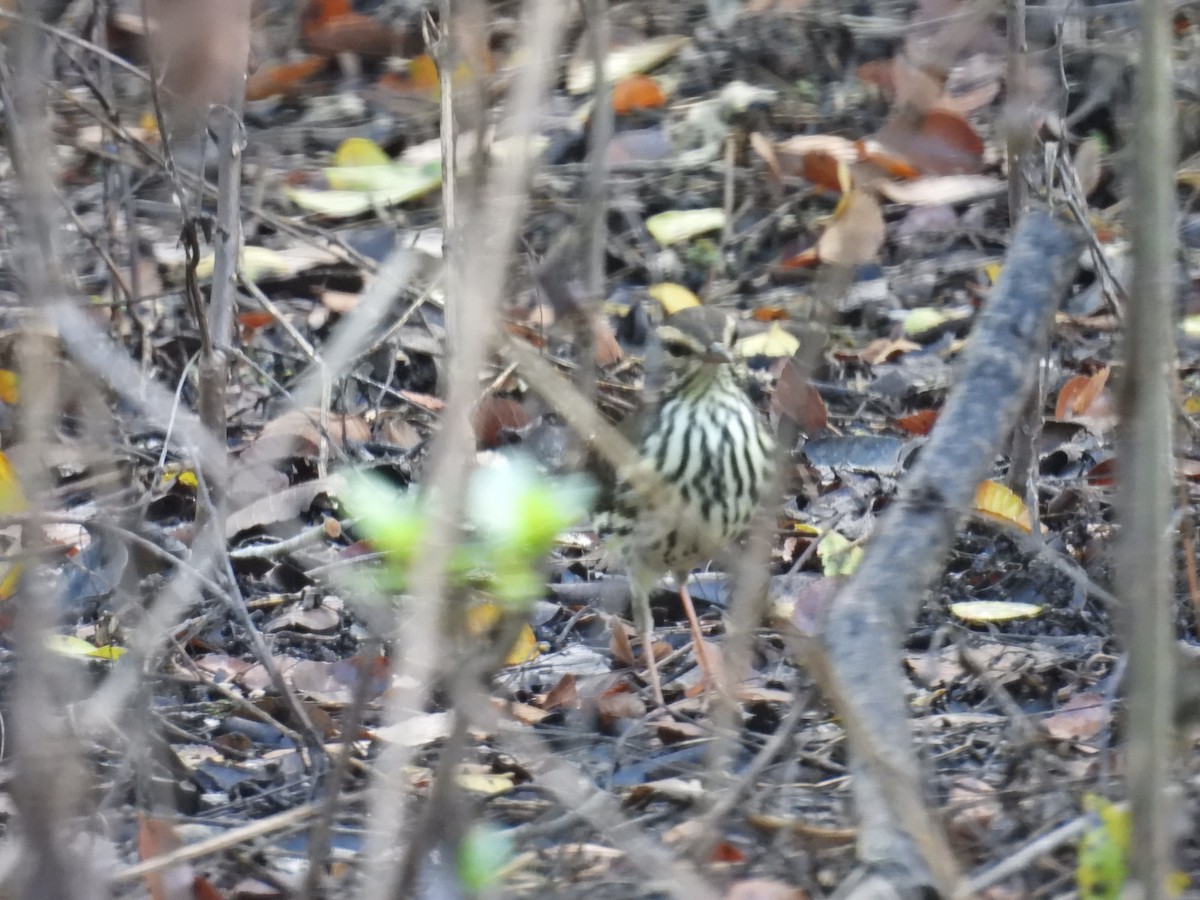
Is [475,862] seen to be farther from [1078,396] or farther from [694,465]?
[1078,396]

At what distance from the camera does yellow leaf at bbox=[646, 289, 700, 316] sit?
644cm

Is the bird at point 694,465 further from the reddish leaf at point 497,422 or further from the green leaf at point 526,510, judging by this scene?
the green leaf at point 526,510

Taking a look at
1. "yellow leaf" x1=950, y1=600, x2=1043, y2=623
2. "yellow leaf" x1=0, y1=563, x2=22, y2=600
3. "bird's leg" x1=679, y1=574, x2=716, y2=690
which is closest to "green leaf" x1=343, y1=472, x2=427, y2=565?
"bird's leg" x1=679, y1=574, x2=716, y2=690

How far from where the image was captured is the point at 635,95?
25.5 feet

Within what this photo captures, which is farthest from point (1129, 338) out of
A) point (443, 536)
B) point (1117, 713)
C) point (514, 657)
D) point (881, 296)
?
point (881, 296)

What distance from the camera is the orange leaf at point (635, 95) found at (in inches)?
304

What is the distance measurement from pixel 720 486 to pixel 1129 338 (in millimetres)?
2924

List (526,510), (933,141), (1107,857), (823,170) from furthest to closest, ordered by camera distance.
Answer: (823,170)
(933,141)
(1107,857)
(526,510)

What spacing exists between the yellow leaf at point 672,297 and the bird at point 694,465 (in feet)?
5.65

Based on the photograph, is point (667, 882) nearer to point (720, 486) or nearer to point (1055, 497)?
point (720, 486)

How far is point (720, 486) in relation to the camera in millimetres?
4484

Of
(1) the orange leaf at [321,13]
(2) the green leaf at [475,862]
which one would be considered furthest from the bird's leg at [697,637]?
(1) the orange leaf at [321,13]

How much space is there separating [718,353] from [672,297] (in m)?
1.97

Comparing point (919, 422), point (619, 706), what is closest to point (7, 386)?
point (619, 706)
